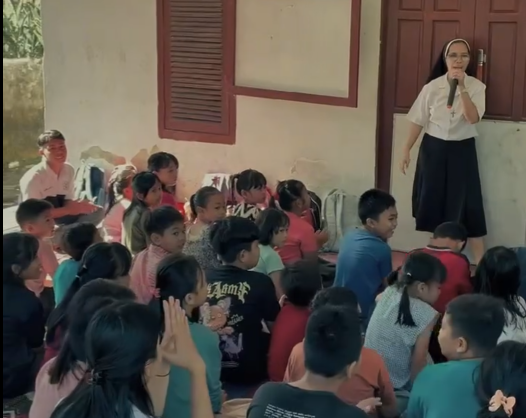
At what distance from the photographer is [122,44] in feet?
20.4

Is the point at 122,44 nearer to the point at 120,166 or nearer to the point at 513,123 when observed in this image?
the point at 120,166

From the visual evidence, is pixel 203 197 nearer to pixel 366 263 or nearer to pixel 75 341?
pixel 366 263

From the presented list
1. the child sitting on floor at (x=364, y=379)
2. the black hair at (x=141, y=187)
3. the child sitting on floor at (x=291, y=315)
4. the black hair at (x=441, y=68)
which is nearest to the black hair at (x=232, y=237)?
the child sitting on floor at (x=291, y=315)

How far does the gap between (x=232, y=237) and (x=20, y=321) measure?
31.3 inches

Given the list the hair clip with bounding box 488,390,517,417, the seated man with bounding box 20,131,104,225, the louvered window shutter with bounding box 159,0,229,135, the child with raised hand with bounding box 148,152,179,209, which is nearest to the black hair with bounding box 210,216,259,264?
the hair clip with bounding box 488,390,517,417

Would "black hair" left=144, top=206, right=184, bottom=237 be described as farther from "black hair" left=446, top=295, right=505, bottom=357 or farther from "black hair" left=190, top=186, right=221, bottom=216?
"black hair" left=446, top=295, right=505, bottom=357

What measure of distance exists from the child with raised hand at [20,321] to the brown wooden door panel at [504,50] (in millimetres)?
3027

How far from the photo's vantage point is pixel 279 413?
6.49ft

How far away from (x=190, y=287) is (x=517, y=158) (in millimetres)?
3021

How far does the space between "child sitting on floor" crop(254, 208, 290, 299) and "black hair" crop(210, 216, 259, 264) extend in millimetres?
383

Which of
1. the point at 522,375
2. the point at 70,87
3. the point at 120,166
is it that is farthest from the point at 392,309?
the point at 70,87

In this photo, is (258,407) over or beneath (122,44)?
beneath

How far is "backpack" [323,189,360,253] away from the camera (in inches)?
218

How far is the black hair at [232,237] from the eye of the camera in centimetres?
320
